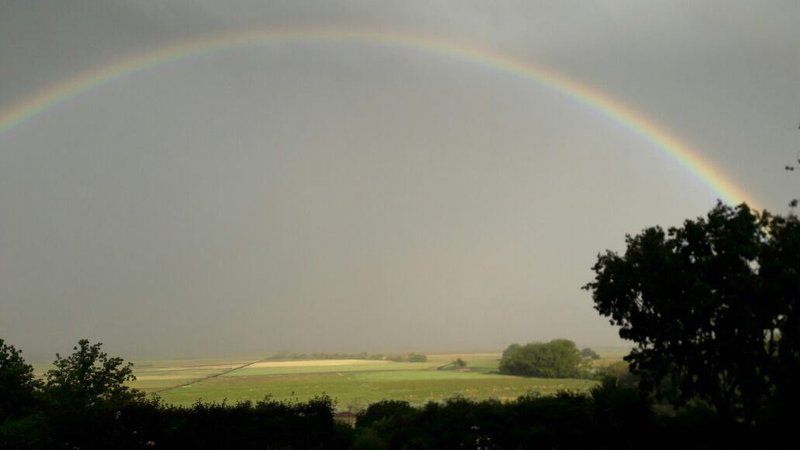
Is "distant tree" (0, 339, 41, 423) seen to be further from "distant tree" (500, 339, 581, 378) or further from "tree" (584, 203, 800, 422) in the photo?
"distant tree" (500, 339, 581, 378)

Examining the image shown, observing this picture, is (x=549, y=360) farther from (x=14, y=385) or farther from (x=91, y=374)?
(x=14, y=385)

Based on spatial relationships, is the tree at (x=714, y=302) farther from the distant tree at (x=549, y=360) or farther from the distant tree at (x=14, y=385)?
the distant tree at (x=549, y=360)

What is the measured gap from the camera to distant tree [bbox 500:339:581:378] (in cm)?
14162

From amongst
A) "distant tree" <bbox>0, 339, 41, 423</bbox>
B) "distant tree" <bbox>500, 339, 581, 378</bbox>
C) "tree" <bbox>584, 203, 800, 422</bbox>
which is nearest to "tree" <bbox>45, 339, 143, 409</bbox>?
"distant tree" <bbox>0, 339, 41, 423</bbox>

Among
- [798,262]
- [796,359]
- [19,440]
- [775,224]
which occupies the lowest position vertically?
[19,440]

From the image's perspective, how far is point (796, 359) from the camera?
2012cm

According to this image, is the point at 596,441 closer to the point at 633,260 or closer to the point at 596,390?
the point at 596,390

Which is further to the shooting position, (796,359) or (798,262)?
(798,262)

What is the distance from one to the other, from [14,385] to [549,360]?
13036cm

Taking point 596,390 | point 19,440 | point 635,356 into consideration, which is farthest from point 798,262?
point 19,440

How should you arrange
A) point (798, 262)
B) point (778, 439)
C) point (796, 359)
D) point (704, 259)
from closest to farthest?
point (778, 439)
point (796, 359)
point (798, 262)
point (704, 259)

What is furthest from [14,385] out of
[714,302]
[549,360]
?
[549,360]

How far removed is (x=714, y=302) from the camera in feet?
77.0

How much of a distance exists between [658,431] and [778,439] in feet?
15.8
